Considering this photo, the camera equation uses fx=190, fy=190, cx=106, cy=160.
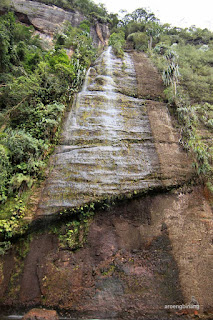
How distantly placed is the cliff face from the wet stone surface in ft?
46.1

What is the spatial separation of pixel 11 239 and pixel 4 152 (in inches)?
94.1

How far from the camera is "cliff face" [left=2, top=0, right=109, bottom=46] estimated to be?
18.5 meters

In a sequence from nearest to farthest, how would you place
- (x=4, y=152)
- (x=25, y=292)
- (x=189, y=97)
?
(x=25, y=292)
(x=4, y=152)
(x=189, y=97)

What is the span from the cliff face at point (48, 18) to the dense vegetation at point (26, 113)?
28.1ft

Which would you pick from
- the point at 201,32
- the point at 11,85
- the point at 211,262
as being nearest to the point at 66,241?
the point at 211,262

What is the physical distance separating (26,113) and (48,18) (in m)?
18.3

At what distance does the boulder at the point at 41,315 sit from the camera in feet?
13.1

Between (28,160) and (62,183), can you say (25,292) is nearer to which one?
(62,183)

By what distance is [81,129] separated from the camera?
743 centimetres

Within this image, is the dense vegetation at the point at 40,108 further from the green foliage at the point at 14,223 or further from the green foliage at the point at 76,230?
the green foliage at the point at 76,230

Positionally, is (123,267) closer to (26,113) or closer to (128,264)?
(128,264)

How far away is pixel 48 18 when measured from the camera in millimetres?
19922

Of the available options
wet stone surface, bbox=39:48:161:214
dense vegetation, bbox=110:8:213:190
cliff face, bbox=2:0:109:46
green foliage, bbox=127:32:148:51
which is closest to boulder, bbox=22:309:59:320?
wet stone surface, bbox=39:48:161:214

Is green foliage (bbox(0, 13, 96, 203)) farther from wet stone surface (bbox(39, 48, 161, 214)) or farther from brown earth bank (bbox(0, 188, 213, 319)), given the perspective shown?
brown earth bank (bbox(0, 188, 213, 319))
